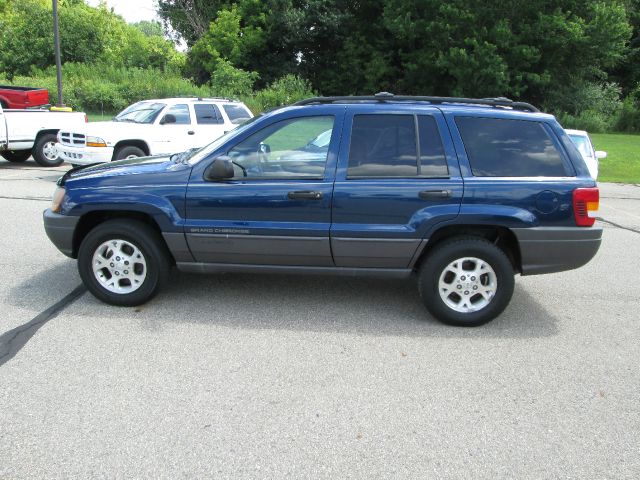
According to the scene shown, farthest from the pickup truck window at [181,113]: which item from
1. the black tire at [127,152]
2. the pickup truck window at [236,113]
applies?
the black tire at [127,152]

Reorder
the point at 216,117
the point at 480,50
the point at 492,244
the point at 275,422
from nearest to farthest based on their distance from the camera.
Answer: the point at 275,422 < the point at 492,244 < the point at 216,117 < the point at 480,50

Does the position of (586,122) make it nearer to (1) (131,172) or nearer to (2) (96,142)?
(2) (96,142)

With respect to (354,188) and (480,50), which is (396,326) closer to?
(354,188)

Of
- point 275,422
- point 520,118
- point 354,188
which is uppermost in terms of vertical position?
point 520,118

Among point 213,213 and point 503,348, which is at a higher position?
point 213,213

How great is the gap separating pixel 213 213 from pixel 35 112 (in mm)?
10914

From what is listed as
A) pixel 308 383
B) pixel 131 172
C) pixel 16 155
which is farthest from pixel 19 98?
pixel 308 383

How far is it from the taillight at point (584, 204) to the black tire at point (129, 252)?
3.37 metres

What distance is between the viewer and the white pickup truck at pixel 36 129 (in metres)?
13.3

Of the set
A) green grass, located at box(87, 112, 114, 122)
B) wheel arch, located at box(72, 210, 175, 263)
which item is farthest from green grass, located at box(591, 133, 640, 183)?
green grass, located at box(87, 112, 114, 122)

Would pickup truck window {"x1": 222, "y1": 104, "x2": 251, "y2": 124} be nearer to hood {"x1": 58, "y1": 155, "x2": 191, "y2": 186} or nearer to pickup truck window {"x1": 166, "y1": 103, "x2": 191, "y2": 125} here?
pickup truck window {"x1": 166, "y1": 103, "x2": 191, "y2": 125}

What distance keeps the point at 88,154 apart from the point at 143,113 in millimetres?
1612

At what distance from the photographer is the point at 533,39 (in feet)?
123

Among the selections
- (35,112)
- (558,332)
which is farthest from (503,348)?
(35,112)
